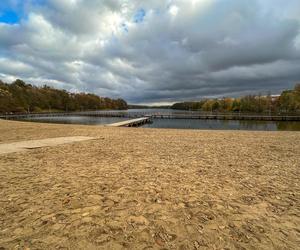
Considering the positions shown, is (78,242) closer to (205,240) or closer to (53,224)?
(53,224)

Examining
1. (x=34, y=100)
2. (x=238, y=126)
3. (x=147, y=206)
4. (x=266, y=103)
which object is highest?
(x=34, y=100)

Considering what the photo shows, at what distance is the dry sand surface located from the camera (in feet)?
9.76

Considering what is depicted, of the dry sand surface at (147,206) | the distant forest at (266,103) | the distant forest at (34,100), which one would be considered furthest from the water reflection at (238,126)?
the distant forest at (34,100)

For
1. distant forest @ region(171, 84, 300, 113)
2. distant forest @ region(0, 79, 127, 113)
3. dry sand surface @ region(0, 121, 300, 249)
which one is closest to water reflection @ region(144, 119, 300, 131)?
dry sand surface @ region(0, 121, 300, 249)

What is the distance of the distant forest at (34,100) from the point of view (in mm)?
107638

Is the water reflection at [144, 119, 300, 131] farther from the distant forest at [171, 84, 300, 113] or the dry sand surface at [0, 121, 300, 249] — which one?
the distant forest at [171, 84, 300, 113]

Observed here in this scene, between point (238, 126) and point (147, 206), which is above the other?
point (147, 206)

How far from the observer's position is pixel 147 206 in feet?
13.0

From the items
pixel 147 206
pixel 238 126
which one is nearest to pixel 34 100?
pixel 238 126

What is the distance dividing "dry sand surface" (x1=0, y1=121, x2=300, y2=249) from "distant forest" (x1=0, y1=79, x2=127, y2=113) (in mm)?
115729

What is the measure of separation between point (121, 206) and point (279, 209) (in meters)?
2.83

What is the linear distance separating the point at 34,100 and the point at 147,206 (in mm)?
142845

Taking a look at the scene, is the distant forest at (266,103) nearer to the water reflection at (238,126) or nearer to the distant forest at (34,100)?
the water reflection at (238,126)

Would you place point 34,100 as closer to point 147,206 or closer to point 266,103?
point 266,103
